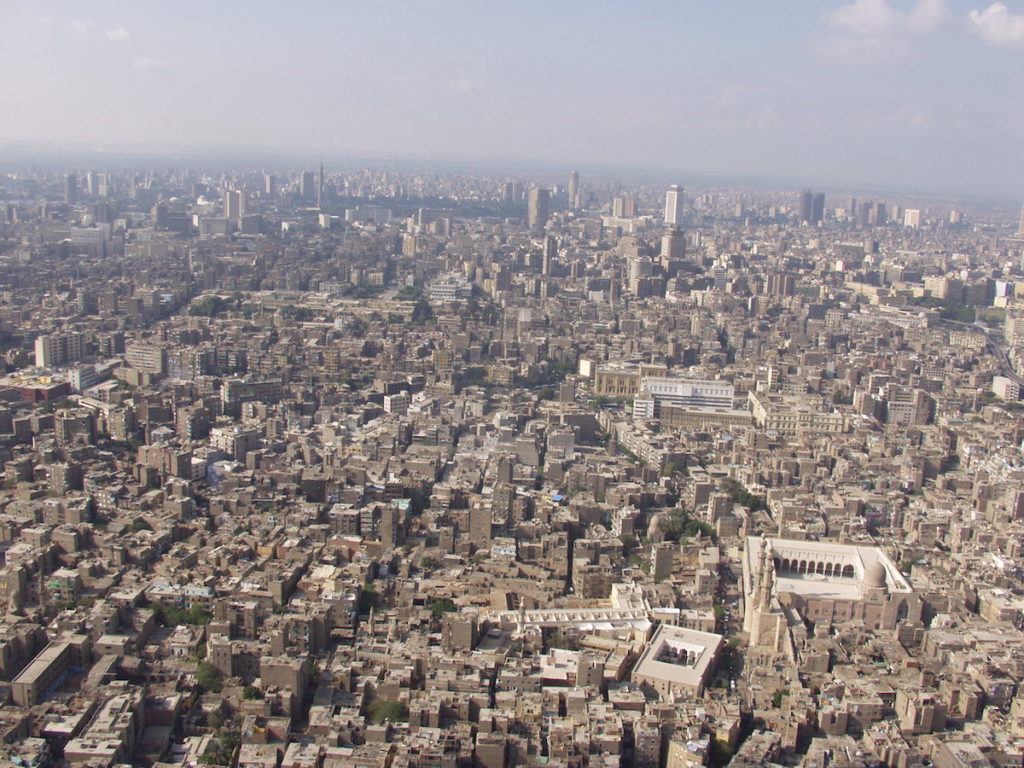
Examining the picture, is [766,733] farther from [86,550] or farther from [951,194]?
[951,194]

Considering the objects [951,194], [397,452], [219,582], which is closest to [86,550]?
[219,582]

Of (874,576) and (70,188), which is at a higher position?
(70,188)

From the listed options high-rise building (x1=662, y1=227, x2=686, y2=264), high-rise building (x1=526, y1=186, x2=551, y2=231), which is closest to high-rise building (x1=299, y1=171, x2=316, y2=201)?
high-rise building (x1=526, y1=186, x2=551, y2=231)

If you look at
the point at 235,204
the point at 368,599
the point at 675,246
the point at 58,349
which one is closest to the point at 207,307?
the point at 58,349

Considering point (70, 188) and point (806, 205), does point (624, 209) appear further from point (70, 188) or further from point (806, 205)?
point (70, 188)

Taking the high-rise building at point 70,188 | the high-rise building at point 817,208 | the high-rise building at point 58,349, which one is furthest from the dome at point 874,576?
the high-rise building at point 817,208

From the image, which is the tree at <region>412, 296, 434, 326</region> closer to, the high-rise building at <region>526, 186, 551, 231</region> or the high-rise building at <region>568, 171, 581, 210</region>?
the high-rise building at <region>526, 186, 551, 231</region>
